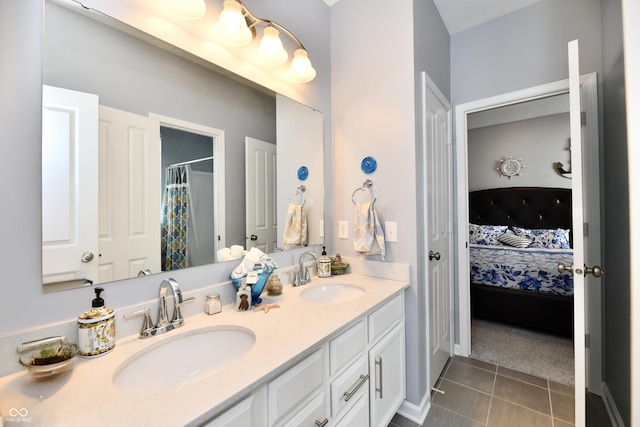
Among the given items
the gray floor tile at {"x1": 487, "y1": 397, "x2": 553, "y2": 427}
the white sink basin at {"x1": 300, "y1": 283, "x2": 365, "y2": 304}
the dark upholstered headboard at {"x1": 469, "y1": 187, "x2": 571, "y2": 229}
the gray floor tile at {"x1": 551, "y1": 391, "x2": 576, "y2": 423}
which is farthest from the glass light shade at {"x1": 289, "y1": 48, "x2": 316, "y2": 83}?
the dark upholstered headboard at {"x1": 469, "y1": 187, "x2": 571, "y2": 229}

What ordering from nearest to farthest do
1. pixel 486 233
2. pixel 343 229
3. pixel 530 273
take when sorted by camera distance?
Result: pixel 343 229, pixel 530 273, pixel 486 233

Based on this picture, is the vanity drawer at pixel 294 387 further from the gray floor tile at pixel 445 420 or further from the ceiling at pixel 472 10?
the ceiling at pixel 472 10

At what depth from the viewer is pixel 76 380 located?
687mm

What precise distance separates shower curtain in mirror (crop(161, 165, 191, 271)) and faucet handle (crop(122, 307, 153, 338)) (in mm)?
169

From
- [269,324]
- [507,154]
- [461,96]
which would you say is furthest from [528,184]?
[269,324]

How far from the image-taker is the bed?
2.43 metres

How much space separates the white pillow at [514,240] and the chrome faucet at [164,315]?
12.3ft

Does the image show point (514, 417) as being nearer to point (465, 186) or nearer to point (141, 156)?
point (465, 186)

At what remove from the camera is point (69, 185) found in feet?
2.78

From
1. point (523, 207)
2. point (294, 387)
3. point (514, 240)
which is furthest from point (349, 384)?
point (523, 207)

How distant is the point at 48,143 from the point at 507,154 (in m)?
5.20

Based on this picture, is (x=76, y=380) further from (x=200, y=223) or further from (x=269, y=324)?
(x=200, y=223)

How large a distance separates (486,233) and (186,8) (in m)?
4.25

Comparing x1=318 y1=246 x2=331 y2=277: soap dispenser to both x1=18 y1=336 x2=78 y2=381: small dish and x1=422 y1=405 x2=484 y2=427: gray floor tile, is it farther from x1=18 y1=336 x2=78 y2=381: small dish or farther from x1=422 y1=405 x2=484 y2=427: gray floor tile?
x1=18 y1=336 x2=78 y2=381: small dish
